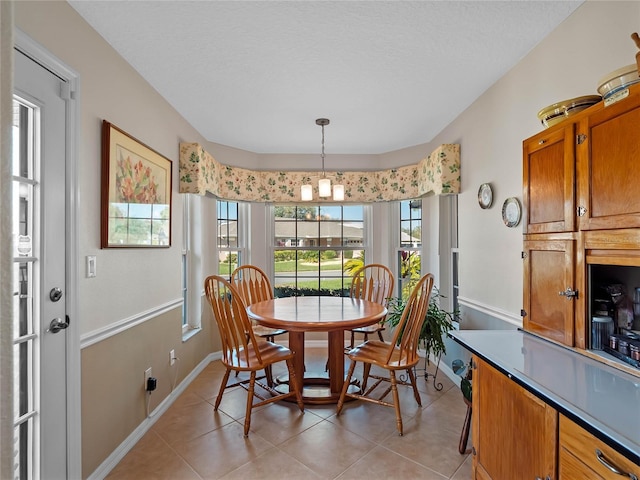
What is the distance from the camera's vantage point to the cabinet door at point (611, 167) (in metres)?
1.13

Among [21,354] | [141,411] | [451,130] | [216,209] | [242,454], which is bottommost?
[242,454]

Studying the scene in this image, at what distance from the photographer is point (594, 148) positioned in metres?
1.30

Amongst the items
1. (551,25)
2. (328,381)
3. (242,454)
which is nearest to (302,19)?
(551,25)

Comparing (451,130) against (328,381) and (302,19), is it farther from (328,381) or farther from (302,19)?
(328,381)

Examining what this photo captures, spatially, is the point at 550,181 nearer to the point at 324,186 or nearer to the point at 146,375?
the point at 324,186

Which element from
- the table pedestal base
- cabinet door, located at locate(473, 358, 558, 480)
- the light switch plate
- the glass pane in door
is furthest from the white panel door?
cabinet door, located at locate(473, 358, 558, 480)

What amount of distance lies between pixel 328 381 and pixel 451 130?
8.47ft

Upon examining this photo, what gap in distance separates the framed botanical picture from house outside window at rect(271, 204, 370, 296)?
5.91ft

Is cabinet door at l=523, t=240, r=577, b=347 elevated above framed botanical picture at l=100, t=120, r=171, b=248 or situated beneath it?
situated beneath

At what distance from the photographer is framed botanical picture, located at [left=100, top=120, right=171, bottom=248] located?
1990mm

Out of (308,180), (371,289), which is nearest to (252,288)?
(371,289)

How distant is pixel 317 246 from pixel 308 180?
2.77ft

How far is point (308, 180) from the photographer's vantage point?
4.20 metres

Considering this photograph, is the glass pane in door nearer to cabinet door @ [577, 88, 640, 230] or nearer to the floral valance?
the floral valance
